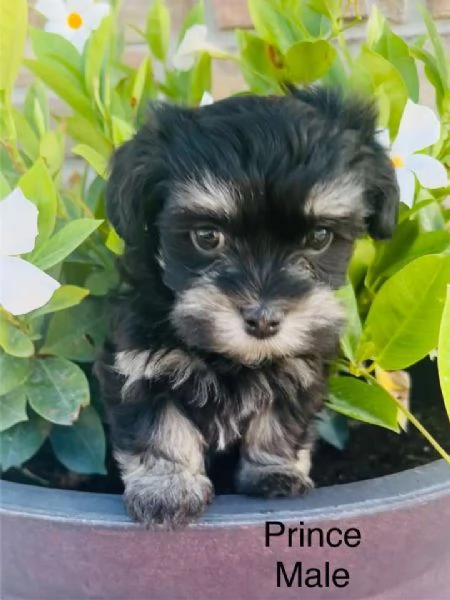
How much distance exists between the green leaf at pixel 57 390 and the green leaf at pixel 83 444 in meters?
0.15

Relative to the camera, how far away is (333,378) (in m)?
1.85

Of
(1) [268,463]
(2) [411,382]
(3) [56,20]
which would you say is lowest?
(2) [411,382]

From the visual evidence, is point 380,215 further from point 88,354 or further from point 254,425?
point 88,354

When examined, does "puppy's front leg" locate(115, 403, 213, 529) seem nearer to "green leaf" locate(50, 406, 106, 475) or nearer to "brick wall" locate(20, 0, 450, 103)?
"green leaf" locate(50, 406, 106, 475)

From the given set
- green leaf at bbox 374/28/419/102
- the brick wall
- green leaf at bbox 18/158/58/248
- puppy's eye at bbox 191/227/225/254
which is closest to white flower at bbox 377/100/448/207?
green leaf at bbox 374/28/419/102

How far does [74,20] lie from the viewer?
206 centimetres

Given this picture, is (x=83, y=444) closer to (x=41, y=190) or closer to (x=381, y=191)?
(x=41, y=190)

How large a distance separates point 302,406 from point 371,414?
0.15 metres

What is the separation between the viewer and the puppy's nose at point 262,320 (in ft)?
4.48

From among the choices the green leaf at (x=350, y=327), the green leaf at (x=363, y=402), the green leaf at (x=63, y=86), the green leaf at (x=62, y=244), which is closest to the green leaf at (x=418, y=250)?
the green leaf at (x=350, y=327)

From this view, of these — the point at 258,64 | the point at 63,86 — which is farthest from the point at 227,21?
the point at 63,86

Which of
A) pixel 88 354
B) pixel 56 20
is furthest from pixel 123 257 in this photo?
pixel 56 20

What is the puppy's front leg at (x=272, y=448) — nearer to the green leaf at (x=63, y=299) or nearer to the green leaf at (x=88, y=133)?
the green leaf at (x=63, y=299)

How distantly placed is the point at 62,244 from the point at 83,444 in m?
0.52
